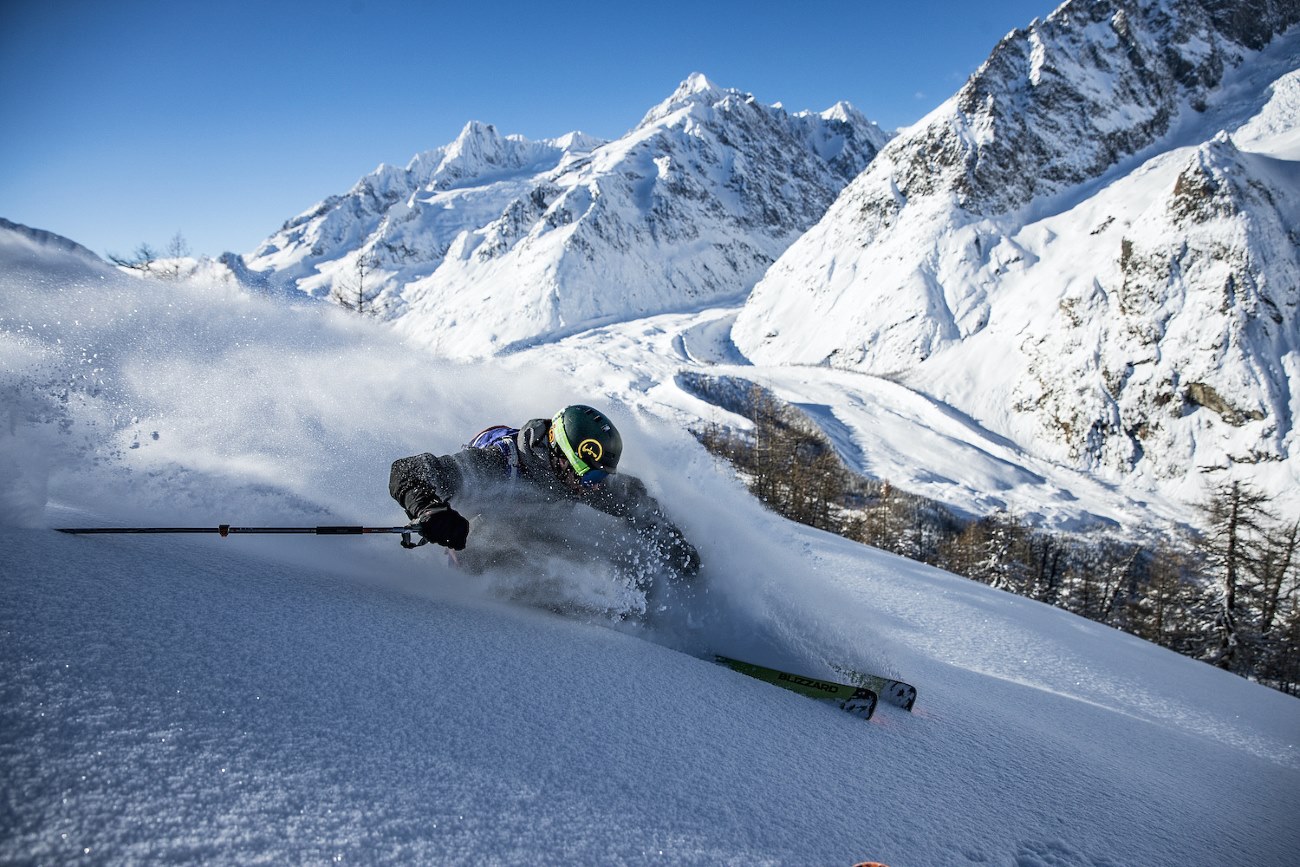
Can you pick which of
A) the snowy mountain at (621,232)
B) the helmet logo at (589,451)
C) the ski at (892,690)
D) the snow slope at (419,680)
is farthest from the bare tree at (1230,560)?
the snowy mountain at (621,232)

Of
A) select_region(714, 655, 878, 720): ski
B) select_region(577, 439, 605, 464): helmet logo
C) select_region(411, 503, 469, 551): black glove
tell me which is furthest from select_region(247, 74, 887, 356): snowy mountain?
select_region(714, 655, 878, 720): ski

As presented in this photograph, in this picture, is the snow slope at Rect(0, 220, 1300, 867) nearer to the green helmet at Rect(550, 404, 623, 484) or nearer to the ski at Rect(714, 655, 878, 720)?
the ski at Rect(714, 655, 878, 720)

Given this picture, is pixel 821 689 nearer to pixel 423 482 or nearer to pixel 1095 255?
pixel 423 482

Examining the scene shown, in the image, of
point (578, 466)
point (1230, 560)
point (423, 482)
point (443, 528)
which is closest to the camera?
point (443, 528)

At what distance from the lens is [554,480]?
14.9 feet

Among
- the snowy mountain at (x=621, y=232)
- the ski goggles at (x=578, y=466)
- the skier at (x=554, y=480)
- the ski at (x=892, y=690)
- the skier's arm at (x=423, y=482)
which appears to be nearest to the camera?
the ski at (x=892, y=690)

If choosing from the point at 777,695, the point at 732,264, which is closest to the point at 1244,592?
the point at 777,695

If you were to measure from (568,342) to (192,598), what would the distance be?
82552 millimetres

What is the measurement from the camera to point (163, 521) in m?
4.04

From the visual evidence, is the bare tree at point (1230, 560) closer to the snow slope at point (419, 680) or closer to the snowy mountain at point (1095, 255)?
the snow slope at point (419, 680)

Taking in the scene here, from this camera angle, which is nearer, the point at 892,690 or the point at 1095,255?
the point at 892,690

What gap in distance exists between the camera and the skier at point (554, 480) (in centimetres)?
411

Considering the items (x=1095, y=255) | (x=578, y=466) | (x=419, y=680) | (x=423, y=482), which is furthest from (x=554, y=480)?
(x=1095, y=255)

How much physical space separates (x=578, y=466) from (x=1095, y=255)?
71486 millimetres
